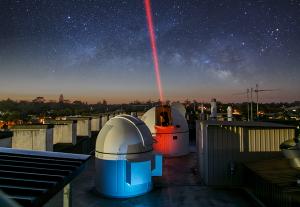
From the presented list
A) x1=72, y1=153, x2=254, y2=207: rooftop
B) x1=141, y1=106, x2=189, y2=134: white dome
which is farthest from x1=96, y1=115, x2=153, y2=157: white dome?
x1=141, y1=106, x2=189, y2=134: white dome

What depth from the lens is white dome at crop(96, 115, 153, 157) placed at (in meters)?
12.9

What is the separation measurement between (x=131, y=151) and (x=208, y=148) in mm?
4075

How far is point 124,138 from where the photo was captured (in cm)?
1299

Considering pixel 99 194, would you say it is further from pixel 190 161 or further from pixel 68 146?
pixel 190 161

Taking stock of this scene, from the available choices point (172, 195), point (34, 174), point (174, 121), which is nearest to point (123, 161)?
point (172, 195)

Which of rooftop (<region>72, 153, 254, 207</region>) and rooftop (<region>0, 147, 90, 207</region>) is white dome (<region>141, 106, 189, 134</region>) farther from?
rooftop (<region>0, 147, 90, 207</region>)

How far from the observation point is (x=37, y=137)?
47.2 feet

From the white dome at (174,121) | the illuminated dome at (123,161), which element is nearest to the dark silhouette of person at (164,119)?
the white dome at (174,121)

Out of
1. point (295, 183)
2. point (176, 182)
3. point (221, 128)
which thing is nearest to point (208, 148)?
point (221, 128)

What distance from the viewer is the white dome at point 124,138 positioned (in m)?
12.9

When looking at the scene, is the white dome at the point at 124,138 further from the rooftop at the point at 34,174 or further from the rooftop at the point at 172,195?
the rooftop at the point at 34,174

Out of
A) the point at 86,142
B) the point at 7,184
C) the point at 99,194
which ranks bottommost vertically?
the point at 99,194

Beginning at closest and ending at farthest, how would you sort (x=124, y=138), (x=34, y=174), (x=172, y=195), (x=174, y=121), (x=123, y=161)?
1. (x=34, y=174)
2. (x=123, y=161)
3. (x=124, y=138)
4. (x=172, y=195)
5. (x=174, y=121)

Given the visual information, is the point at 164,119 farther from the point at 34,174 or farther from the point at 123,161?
the point at 34,174
